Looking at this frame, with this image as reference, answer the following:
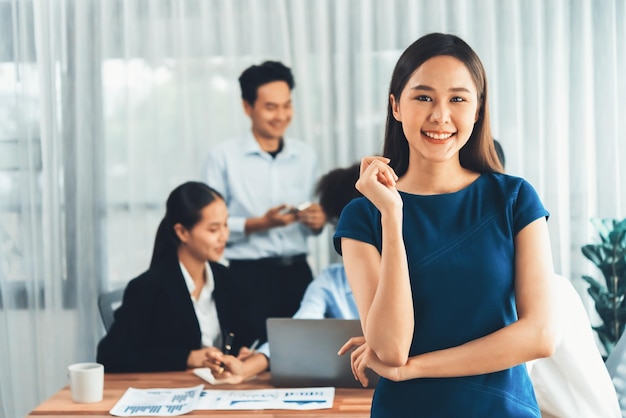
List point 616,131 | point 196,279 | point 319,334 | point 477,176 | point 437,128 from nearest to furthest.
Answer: point 437,128, point 477,176, point 319,334, point 196,279, point 616,131

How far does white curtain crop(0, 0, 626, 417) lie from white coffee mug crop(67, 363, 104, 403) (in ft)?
6.53

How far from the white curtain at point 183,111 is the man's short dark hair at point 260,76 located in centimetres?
30

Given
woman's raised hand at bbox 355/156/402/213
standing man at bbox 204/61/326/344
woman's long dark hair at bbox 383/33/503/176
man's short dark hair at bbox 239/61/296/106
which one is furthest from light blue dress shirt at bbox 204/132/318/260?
woman's raised hand at bbox 355/156/402/213

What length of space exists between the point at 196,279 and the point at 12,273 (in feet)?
5.35

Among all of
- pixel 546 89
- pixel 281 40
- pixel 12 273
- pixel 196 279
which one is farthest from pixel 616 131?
pixel 12 273

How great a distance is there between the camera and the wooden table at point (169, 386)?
2.01m

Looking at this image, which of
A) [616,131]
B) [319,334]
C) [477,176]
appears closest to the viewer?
[477,176]

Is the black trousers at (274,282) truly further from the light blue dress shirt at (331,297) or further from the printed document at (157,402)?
the printed document at (157,402)

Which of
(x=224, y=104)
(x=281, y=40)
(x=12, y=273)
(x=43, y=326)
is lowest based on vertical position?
(x=43, y=326)

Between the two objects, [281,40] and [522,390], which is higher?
[281,40]

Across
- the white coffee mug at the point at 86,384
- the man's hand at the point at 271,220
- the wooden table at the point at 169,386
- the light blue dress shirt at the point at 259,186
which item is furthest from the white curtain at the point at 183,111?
the white coffee mug at the point at 86,384

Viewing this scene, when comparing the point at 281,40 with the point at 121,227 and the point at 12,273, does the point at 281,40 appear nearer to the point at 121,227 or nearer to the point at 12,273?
the point at 121,227

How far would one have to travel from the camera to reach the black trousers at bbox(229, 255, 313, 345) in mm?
3691

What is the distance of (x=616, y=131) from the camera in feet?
12.9
